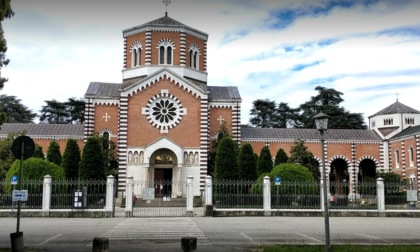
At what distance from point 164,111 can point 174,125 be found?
4.96 ft

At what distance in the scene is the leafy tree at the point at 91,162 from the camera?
35.4 meters

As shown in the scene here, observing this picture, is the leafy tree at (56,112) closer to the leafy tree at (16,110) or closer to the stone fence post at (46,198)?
the leafy tree at (16,110)

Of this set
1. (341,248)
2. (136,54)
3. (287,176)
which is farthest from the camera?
(136,54)

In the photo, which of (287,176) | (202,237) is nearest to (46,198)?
(202,237)

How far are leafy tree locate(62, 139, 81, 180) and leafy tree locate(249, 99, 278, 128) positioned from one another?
44714mm

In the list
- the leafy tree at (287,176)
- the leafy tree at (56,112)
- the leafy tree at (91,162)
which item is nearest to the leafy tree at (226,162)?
the leafy tree at (287,176)

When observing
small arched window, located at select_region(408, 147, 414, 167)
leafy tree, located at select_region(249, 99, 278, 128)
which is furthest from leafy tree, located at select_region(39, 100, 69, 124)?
small arched window, located at select_region(408, 147, 414, 167)

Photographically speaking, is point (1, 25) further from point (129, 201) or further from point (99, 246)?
point (129, 201)

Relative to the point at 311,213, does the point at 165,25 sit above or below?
above

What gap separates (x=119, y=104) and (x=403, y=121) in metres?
34.1

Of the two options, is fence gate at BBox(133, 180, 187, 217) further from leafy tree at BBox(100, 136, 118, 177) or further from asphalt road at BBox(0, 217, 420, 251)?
asphalt road at BBox(0, 217, 420, 251)

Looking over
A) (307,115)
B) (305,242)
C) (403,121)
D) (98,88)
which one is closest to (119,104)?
(98,88)

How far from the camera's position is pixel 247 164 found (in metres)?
38.3

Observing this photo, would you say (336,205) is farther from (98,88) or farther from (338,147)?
(98,88)
